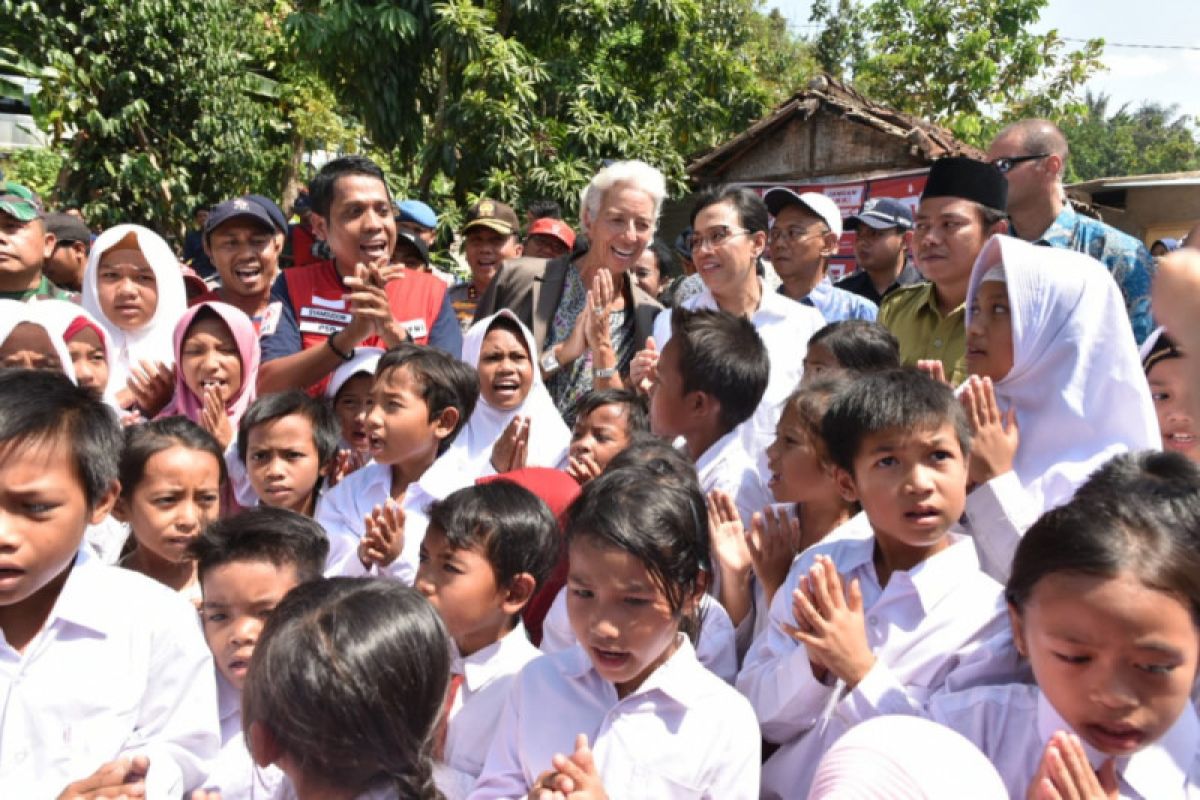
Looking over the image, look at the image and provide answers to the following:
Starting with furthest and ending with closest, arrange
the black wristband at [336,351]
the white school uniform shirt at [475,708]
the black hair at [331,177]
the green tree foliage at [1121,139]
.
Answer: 1. the green tree foliage at [1121,139]
2. the black hair at [331,177]
3. the black wristband at [336,351]
4. the white school uniform shirt at [475,708]

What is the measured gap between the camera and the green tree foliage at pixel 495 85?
8.81m

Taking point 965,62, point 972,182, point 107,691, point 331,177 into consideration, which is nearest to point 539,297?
point 331,177

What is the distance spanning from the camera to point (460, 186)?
9.39 meters

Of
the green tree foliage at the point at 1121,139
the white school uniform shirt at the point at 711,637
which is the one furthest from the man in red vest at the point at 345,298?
the green tree foliage at the point at 1121,139

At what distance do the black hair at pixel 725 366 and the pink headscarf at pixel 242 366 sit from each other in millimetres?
1612

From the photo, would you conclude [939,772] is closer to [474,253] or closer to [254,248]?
[254,248]

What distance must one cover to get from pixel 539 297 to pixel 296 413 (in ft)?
4.26

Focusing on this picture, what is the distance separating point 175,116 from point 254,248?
736 centimetres

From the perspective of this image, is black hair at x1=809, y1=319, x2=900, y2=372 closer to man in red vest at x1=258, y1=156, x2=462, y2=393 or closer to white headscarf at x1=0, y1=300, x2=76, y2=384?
man in red vest at x1=258, y1=156, x2=462, y2=393

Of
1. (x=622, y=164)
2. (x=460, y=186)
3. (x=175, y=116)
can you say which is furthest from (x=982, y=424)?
(x=175, y=116)

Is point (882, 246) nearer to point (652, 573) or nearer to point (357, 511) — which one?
point (357, 511)

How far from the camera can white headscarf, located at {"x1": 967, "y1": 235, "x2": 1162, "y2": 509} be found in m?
2.64

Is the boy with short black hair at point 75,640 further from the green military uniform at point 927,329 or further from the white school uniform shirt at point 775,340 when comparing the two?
the green military uniform at point 927,329

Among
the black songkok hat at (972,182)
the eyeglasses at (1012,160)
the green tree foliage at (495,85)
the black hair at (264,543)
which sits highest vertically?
the green tree foliage at (495,85)
